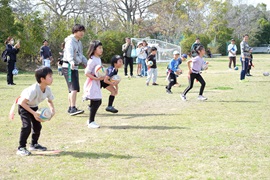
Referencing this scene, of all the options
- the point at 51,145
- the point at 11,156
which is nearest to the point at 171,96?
the point at 51,145

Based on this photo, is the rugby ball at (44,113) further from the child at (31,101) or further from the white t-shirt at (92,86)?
the white t-shirt at (92,86)

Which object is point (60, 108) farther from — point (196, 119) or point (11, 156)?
point (11, 156)

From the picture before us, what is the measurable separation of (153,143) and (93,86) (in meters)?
1.83

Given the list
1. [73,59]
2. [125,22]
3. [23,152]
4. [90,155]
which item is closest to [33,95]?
[23,152]

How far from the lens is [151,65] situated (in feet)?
48.1

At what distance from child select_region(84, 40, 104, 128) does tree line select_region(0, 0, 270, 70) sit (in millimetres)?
15929

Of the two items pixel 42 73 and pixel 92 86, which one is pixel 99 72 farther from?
pixel 42 73

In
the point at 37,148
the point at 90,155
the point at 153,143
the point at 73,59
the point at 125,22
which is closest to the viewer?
the point at 90,155

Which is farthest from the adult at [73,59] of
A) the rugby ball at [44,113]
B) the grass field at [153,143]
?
the rugby ball at [44,113]

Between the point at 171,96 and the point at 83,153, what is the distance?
6401 mm

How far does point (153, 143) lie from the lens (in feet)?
19.5

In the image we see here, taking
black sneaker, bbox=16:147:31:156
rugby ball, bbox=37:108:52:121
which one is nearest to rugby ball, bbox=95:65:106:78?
rugby ball, bbox=37:108:52:121

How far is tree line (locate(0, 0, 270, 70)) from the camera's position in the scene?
25406mm

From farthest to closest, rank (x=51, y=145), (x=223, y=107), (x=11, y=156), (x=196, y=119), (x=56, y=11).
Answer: (x=56, y=11), (x=223, y=107), (x=196, y=119), (x=51, y=145), (x=11, y=156)
